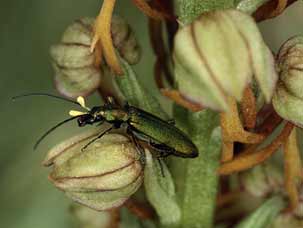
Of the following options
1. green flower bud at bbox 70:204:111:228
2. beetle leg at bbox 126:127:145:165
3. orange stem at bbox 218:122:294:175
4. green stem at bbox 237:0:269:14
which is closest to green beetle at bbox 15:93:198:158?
beetle leg at bbox 126:127:145:165

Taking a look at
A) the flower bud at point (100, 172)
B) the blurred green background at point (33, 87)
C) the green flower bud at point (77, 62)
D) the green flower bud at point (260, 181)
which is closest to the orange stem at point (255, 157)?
the flower bud at point (100, 172)

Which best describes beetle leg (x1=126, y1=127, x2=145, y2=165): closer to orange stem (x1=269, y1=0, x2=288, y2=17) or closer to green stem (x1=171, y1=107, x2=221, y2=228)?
green stem (x1=171, y1=107, x2=221, y2=228)

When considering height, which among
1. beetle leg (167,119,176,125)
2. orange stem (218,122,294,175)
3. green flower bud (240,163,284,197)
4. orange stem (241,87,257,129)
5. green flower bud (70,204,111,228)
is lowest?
green flower bud (70,204,111,228)

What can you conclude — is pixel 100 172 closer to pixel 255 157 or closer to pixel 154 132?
pixel 154 132

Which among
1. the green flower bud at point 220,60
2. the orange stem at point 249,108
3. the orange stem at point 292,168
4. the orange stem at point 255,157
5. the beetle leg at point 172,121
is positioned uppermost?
the green flower bud at point 220,60

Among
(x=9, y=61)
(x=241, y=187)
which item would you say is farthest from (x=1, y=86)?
A: (x=241, y=187)

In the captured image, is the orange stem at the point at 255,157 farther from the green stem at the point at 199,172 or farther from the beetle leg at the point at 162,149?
the beetle leg at the point at 162,149

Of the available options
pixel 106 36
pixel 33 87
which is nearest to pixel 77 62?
pixel 106 36
